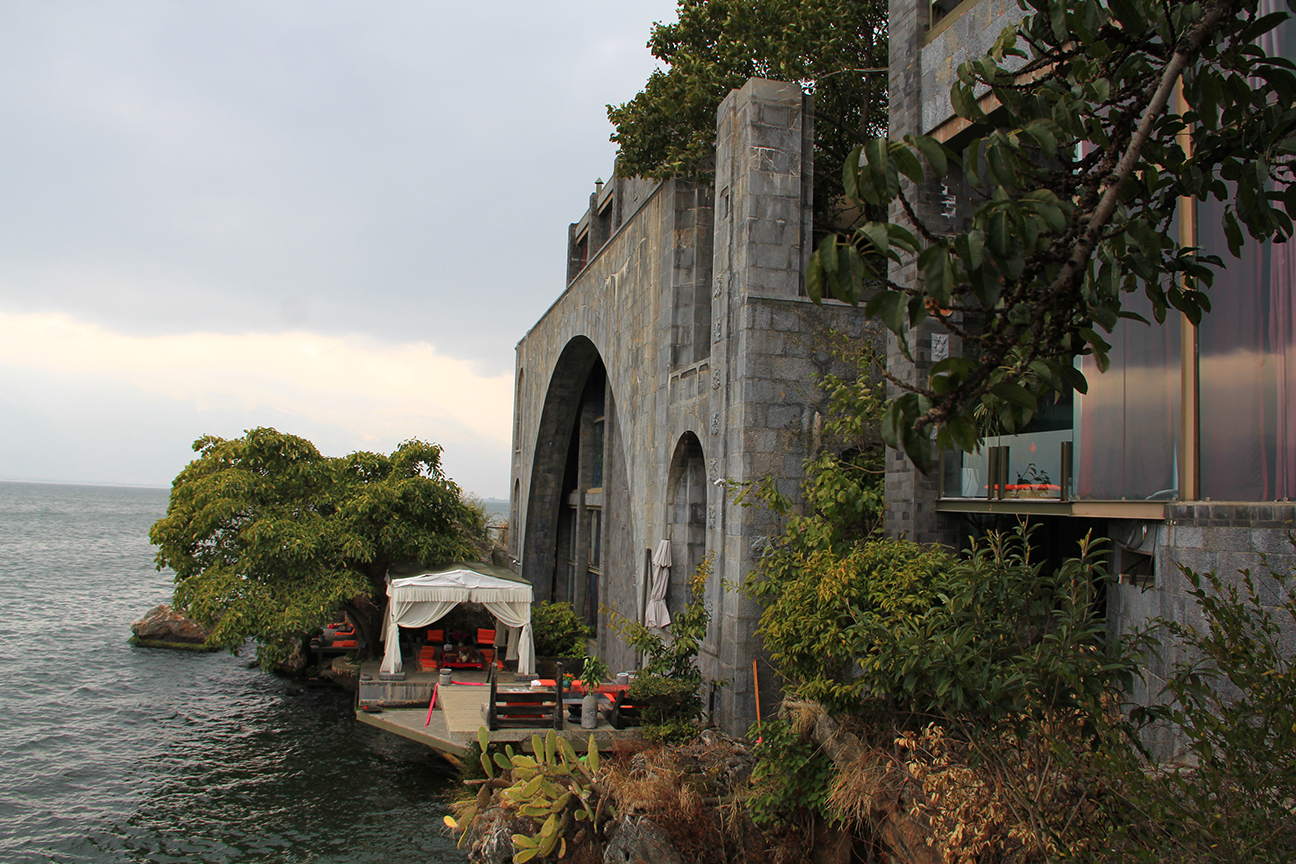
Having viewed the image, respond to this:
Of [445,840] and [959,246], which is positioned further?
[445,840]

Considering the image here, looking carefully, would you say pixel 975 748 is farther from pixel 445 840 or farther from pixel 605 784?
pixel 445 840

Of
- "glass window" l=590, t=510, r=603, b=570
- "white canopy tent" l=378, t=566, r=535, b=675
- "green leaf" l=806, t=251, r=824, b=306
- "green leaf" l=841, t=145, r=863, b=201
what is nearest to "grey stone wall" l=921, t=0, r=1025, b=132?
"green leaf" l=841, t=145, r=863, b=201

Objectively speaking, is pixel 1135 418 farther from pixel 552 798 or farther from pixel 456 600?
pixel 456 600

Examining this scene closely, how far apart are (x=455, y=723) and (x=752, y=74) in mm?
12471

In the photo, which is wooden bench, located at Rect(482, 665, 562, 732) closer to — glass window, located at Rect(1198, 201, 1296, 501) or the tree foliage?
glass window, located at Rect(1198, 201, 1296, 501)

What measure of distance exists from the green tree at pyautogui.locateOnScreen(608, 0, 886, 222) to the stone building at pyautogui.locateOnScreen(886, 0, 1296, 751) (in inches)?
255

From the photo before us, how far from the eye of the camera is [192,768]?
1845cm

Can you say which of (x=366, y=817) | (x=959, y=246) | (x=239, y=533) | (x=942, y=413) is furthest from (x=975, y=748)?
(x=239, y=533)

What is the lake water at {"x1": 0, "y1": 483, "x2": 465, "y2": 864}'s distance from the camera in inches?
572

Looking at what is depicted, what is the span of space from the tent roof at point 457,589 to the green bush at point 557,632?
12.2ft

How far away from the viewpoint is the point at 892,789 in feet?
28.4

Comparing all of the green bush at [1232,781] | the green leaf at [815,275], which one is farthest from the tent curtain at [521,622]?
the green leaf at [815,275]

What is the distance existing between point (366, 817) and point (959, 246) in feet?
50.6

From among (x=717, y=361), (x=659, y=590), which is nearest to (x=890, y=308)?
(x=717, y=361)
